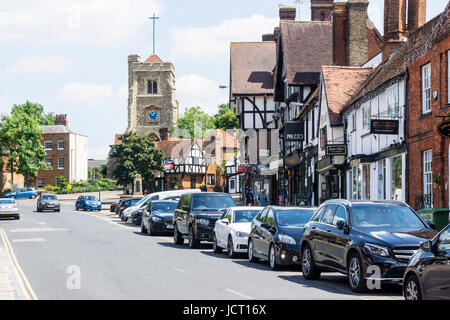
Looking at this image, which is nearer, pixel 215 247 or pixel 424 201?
pixel 215 247

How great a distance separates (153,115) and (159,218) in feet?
321

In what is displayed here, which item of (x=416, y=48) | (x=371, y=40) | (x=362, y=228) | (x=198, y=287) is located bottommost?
(x=198, y=287)

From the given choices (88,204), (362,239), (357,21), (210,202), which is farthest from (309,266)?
(88,204)

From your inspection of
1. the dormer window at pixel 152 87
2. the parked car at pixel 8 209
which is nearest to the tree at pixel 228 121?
the dormer window at pixel 152 87

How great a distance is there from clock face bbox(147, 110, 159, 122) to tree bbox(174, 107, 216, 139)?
385 cm

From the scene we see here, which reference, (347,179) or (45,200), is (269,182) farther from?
(347,179)

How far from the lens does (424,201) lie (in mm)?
24375

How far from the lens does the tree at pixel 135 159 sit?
89.4m

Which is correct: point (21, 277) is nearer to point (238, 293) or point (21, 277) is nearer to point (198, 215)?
point (238, 293)

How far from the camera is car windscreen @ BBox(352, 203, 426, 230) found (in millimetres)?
13938

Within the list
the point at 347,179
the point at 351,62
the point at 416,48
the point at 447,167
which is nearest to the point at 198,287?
the point at 447,167

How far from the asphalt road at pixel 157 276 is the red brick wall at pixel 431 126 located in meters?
7.35
